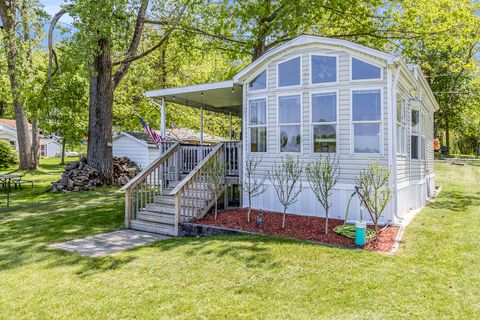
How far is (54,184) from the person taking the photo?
13750 millimetres

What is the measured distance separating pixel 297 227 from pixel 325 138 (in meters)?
2.20

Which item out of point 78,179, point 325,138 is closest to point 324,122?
point 325,138

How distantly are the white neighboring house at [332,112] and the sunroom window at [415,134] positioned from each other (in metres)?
0.12

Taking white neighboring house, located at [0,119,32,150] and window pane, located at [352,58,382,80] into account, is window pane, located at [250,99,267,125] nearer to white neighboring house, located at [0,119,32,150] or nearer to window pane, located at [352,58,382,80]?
window pane, located at [352,58,382,80]

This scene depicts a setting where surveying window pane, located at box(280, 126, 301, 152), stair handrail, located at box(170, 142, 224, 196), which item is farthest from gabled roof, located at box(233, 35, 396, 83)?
stair handrail, located at box(170, 142, 224, 196)

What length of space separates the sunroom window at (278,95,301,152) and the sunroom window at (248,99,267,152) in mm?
463

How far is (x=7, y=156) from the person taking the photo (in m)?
24.8

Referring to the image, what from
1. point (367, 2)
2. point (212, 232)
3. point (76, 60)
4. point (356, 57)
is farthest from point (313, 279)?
point (367, 2)

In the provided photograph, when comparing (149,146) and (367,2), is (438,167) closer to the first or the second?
(367,2)

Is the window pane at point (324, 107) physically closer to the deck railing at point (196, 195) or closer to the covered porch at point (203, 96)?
the covered porch at point (203, 96)

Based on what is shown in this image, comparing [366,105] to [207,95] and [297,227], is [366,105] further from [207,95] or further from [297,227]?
[207,95]

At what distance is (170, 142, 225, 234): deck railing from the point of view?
25.0ft

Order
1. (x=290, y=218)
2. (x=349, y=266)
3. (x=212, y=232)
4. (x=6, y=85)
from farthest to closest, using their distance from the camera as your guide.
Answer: (x=6, y=85) → (x=290, y=218) → (x=212, y=232) → (x=349, y=266)

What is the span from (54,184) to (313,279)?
12422mm
